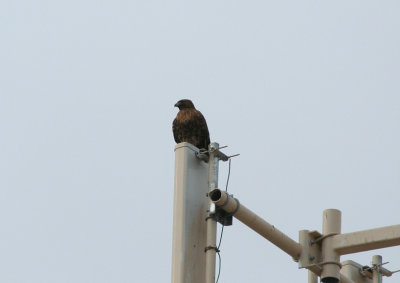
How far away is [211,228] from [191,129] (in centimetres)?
641

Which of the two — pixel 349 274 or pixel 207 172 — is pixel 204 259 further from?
pixel 349 274

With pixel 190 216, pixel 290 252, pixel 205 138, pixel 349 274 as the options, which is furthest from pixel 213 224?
pixel 205 138

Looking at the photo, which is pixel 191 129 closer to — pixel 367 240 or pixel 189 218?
pixel 367 240

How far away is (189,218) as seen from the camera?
6.86m

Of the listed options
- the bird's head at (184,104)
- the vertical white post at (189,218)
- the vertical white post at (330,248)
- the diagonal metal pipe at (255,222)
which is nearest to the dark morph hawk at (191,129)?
the bird's head at (184,104)

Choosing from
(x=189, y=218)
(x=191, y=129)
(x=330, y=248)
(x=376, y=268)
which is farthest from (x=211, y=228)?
(x=191, y=129)

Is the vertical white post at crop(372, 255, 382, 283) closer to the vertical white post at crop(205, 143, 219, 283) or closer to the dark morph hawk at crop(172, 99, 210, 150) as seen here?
the vertical white post at crop(205, 143, 219, 283)

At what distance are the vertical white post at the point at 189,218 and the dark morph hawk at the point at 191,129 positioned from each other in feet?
19.4

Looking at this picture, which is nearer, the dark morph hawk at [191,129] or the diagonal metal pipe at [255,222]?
the diagonal metal pipe at [255,222]

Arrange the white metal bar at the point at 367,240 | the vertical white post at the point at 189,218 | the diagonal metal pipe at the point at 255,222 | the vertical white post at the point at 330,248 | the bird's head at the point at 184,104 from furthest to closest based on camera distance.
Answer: the bird's head at the point at 184,104 < the vertical white post at the point at 330,248 < the white metal bar at the point at 367,240 < the diagonal metal pipe at the point at 255,222 < the vertical white post at the point at 189,218

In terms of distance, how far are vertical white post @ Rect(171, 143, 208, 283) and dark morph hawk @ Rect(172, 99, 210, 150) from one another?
5909 mm

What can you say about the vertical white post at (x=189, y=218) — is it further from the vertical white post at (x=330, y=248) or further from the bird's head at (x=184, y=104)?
the bird's head at (x=184, y=104)

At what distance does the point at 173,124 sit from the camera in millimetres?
13547

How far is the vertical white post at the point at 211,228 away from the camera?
22.0 feet
